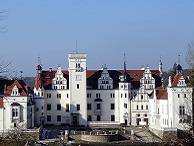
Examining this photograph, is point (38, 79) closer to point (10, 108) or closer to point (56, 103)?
point (56, 103)

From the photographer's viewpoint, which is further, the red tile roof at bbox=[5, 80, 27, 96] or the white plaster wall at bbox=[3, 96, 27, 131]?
the red tile roof at bbox=[5, 80, 27, 96]

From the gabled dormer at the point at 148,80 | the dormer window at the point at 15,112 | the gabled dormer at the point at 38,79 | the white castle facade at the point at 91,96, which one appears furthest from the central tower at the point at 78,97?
the dormer window at the point at 15,112

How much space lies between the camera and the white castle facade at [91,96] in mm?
55250

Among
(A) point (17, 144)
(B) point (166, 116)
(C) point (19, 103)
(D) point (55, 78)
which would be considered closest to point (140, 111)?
(B) point (166, 116)

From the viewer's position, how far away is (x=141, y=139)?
46.2m

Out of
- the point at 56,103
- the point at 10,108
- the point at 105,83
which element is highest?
the point at 105,83

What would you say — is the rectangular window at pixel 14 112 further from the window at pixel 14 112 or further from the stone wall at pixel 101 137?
the stone wall at pixel 101 137

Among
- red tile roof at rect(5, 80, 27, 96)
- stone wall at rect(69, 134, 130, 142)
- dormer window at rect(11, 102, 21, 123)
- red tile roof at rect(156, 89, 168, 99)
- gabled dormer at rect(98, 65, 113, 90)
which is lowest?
stone wall at rect(69, 134, 130, 142)

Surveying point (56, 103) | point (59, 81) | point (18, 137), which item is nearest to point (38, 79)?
point (59, 81)

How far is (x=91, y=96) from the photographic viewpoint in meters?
57.2

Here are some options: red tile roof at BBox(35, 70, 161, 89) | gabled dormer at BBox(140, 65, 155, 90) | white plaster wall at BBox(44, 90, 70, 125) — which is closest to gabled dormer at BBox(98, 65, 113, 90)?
red tile roof at BBox(35, 70, 161, 89)

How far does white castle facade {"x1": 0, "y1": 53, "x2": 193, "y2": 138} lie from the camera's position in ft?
181

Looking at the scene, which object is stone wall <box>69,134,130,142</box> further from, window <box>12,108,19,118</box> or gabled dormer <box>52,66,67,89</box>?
gabled dormer <box>52,66,67,89</box>

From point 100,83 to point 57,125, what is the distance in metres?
6.75
